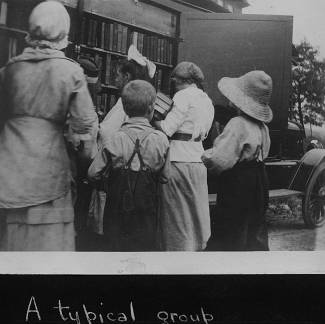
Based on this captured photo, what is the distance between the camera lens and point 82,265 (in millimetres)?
2428

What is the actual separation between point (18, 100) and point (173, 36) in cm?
99

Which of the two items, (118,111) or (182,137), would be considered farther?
(182,137)

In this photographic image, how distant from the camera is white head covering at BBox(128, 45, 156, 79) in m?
2.45

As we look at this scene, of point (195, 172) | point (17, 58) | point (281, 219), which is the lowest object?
point (281, 219)

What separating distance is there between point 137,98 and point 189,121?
1.16ft

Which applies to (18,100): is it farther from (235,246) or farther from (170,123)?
(235,246)

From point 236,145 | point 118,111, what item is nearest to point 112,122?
point 118,111

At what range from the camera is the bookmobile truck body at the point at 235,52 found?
2.51 meters

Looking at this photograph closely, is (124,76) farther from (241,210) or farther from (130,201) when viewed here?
(241,210)

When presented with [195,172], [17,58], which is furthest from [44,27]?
[195,172]

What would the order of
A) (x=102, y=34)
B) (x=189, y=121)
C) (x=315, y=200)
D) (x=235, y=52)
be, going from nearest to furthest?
(x=102, y=34)
(x=189, y=121)
(x=235, y=52)
(x=315, y=200)

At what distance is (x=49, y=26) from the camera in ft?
7.30

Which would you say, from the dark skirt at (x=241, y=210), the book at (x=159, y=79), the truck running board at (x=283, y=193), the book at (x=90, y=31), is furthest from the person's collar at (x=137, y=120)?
the truck running board at (x=283, y=193)
